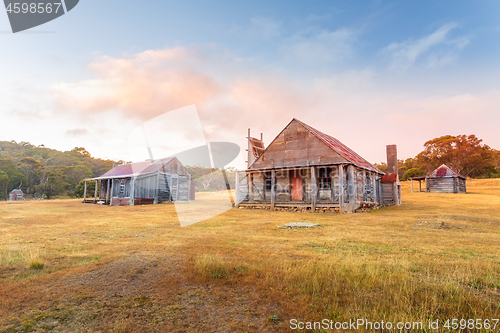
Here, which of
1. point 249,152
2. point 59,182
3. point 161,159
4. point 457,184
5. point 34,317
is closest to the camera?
point 34,317

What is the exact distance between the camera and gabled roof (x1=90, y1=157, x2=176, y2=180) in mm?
29203

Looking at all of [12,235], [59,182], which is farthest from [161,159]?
[59,182]

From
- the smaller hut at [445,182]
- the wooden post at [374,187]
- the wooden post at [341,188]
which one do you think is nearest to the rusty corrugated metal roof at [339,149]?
the wooden post at [341,188]

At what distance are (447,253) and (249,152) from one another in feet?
65.4

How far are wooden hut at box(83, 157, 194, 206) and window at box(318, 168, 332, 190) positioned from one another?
61.3 feet

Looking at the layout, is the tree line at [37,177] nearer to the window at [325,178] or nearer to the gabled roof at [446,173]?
the window at [325,178]

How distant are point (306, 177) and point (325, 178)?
1.46 metres

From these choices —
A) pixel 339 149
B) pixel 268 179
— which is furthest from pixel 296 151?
pixel 268 179

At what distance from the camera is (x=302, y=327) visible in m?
2.83

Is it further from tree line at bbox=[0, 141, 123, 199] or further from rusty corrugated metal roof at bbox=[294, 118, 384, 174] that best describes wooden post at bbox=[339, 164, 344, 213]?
tree line at bbox=[0, 141, 123, 199]

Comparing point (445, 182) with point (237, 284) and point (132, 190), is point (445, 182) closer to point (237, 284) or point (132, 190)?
point (132, 190)

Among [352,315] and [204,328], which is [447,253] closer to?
[352,315]

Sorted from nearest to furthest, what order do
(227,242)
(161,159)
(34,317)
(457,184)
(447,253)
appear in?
(34,317)
(447,253)
(227,242)
(161,159)
(457,184)

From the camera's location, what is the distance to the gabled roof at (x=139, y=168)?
29.2m
